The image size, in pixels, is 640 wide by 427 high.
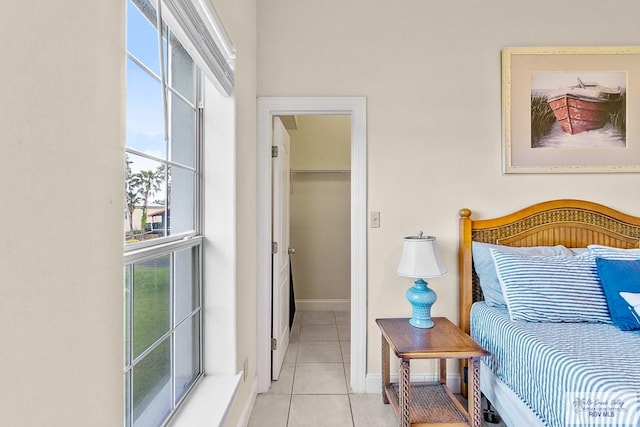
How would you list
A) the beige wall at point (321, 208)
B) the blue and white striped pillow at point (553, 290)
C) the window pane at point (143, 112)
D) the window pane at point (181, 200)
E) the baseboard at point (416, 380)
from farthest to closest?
the beige wall at point (321, 208), the baseboard at point (416, 380), the blue and white striped pillow at point (553, 290), the window pane at point (181, 200), the window pane at point (143, 112)

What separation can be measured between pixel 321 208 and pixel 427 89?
208cm

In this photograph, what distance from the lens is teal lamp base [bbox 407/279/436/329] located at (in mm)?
2051

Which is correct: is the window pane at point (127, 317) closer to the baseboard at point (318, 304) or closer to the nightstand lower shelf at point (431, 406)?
the nightstand lower shelf at point (431, 406)

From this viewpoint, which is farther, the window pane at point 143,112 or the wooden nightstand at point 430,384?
the wooden nightstand at point 430,384

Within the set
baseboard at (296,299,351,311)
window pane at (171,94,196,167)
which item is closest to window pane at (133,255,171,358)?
window pane at (171,94,196,167)

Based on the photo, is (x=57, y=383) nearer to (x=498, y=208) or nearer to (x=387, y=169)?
(x=387, y=169)

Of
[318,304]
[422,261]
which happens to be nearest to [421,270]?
[422,261]

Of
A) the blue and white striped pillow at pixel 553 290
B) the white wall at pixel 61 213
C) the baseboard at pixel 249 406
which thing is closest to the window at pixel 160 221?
the white wall at pixel 61 213

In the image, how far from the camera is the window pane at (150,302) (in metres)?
1.09

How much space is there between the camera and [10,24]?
46 cm

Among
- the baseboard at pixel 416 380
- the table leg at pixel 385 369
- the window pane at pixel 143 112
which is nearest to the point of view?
the window pane at pixel 143 112

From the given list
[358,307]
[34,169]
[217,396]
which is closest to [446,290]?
[358,307]

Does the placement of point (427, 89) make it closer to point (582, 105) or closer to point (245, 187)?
point (582, 105)

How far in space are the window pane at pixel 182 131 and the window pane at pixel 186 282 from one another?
41 cm
